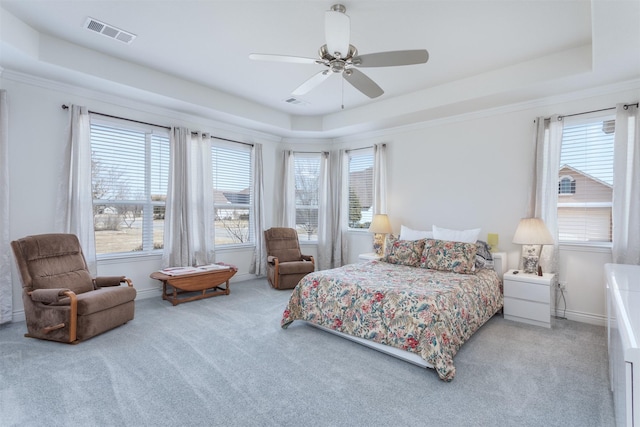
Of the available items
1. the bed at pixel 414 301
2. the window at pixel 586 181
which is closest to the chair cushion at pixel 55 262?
the bed at pixel 414 301

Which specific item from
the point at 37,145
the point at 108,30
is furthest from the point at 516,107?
the point at 37,145

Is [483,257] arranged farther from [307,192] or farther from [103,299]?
[103,299]

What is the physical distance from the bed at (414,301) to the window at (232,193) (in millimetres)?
2554

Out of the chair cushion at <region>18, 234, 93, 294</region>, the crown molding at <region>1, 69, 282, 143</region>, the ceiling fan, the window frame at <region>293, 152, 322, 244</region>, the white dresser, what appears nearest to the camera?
the white dresser

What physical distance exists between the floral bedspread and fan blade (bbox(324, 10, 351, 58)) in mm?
2024

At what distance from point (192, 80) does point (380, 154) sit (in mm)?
3081

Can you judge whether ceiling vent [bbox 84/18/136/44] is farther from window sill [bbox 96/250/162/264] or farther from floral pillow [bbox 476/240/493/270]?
floral pillow [bbox 476/240/493/270]

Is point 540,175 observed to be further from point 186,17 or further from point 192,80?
point 192,80

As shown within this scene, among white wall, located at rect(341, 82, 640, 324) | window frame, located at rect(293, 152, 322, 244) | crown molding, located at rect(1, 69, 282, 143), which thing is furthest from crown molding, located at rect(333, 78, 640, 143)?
crown molding, located at rect(1, 69, 282, 143)

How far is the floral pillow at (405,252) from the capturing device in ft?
13.4

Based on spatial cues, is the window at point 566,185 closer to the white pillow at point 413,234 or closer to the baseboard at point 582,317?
the baseboard at point 582,317

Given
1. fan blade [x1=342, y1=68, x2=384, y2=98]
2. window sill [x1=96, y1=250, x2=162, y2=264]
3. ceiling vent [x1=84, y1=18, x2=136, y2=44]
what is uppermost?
ceiling vent [x1=84, y1=18, x2=136, y2=44]

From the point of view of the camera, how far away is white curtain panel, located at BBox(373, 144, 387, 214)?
216 inches

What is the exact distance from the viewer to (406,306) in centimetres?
266
